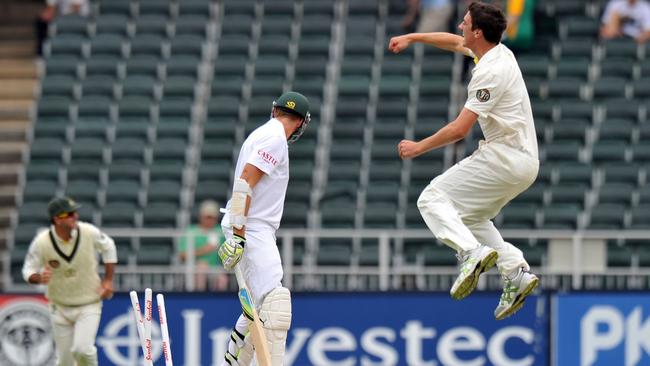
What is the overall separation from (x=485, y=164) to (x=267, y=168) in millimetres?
1620

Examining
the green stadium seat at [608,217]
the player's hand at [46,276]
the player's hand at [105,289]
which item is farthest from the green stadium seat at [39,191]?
the green stadium seat at [608,217]

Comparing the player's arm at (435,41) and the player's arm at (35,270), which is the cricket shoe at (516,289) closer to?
the player's arm at (435,41)

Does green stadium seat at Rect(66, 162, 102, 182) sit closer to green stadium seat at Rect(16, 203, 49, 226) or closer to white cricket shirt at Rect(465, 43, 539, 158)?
green stadium seat at Rect(16, 203, 49, 226)

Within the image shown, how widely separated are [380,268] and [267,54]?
593cm

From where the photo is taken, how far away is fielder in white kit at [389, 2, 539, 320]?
495 inches

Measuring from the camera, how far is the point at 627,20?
2408 cm

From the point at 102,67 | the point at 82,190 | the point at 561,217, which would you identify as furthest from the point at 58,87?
the point at 561,217

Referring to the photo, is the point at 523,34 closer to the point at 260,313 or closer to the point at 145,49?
the point at 145,49

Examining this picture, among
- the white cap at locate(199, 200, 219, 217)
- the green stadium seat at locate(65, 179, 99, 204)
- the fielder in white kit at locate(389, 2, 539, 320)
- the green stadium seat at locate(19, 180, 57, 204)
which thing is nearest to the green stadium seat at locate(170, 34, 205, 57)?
the green stadium seat at locate(65, 179, 99, 204)

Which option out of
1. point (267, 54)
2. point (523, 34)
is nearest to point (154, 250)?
point (267, 54)

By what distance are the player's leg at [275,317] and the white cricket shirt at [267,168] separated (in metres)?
0.54

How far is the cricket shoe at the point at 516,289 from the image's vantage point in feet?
42.3

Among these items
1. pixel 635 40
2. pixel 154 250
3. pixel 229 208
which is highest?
pixel 635 40

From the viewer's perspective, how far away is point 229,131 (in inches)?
926
